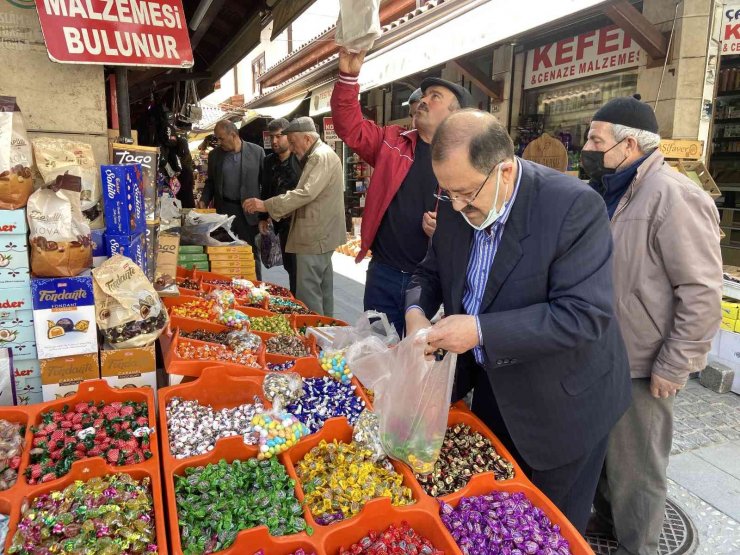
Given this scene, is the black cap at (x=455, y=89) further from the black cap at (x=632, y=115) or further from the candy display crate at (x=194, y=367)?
the candy display crate at (x=194, y=367)

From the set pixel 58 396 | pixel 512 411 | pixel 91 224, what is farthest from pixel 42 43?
pixel 512 411

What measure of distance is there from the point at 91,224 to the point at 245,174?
3.64m

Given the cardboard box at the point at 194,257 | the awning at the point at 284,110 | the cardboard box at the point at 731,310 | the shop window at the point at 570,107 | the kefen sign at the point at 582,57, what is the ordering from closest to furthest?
the cardboard box at the point at 731,310
the cardboard box at the point at 194,257
the kefen sign at the point at 582,57
the shop window at the point at 570,107
the awning at the point at 284,110

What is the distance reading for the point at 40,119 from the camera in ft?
7.86

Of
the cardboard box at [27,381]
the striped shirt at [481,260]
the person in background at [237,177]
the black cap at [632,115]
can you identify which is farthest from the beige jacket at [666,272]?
the person in background at [237,177]

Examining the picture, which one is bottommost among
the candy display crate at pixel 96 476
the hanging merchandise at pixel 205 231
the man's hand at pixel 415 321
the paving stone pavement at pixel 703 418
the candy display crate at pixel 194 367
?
the paving stone pavement at pixel 703 418

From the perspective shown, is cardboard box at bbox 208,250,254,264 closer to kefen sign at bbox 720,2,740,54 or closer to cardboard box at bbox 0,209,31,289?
cardboard box at bbox 0,209,31,289

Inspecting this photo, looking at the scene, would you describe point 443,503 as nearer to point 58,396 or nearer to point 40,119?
point 58,396

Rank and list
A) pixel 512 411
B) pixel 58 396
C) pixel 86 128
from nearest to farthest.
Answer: pixel 512 411
pixel 58 396
pixel 86 128

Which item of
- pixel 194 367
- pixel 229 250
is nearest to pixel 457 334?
pixel 194 367

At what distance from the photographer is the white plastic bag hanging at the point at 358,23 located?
2.10 meters

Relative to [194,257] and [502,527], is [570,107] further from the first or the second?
[502,527]

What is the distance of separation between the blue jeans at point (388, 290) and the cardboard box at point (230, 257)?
1.58 metres

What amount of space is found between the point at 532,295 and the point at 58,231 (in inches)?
66.9
